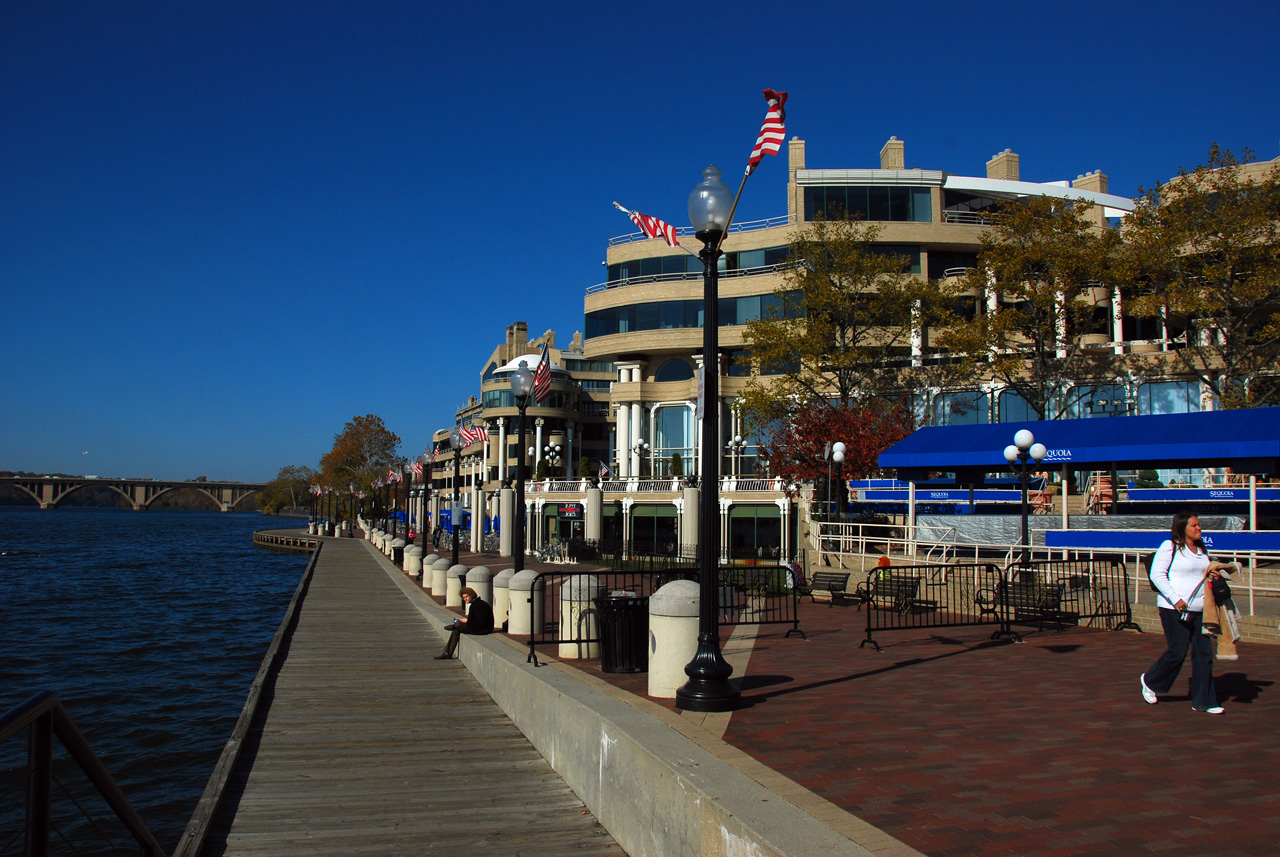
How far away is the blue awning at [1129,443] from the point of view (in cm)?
2130

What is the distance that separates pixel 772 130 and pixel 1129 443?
58.4 feet

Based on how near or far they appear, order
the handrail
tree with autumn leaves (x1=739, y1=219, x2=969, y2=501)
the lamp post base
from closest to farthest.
A: the handrail < the lamp post base < tree with autumn leaves (x1=739, y1=219, x2=969, y2=501)

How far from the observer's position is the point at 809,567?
2633 cm

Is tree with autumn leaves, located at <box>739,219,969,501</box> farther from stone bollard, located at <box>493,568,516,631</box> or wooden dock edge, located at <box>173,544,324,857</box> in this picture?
wooden dock edge, located at <box>173,544,324,857</box>

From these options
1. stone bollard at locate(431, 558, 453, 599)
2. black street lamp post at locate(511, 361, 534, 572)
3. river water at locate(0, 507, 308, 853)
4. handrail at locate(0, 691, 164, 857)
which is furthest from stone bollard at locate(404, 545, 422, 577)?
handrail at locate(0, 691, 164, 857)

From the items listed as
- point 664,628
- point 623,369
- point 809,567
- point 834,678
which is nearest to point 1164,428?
point 809,567

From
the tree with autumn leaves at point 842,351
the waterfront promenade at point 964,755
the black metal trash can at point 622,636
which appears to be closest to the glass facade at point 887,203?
the tree with autumn leaves at point 842,351

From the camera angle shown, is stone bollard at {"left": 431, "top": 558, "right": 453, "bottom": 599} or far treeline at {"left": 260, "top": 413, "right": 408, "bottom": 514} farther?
far treeline at {"left": 260, "top": 413, "right": 408, "bottom": 514}

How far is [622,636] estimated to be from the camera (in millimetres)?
10734

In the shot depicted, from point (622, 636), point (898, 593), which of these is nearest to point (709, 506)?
point (622, 636)

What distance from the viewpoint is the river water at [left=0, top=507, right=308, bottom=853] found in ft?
43.2

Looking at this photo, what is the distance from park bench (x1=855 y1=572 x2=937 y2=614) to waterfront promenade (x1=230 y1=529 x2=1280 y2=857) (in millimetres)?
4329

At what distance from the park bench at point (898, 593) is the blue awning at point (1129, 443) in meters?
8.75

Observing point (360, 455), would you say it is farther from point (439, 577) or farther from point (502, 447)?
point (439, 577)
